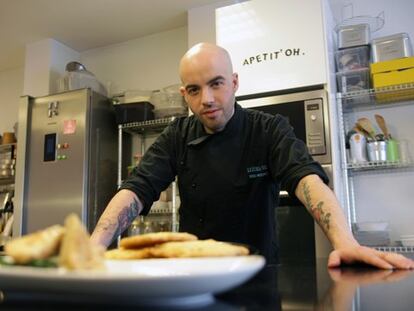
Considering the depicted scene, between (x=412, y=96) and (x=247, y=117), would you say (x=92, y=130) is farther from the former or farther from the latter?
(x=412, y=96)

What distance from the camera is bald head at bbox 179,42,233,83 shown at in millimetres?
1327

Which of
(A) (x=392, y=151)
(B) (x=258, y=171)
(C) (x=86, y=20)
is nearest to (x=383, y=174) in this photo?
(A) (x=392, y=151)

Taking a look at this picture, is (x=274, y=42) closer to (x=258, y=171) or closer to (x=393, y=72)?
(x=393, y=72)

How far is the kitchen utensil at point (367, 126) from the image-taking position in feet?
7.39

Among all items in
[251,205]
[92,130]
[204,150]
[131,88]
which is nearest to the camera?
[251,205]

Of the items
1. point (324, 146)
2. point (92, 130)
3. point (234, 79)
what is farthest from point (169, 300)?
point (92, 130)

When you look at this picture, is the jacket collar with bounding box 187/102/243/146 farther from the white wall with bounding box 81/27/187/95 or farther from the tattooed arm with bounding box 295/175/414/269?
the white wall with bounding box 81/27/187/95

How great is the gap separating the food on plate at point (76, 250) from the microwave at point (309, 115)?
179 cm

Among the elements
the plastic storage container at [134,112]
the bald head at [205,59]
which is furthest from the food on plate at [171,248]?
the plastic storage container at [134,112]

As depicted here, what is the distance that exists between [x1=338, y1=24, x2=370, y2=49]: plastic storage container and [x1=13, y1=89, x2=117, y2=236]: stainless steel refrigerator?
1.67 meters

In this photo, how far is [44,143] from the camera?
2.97m

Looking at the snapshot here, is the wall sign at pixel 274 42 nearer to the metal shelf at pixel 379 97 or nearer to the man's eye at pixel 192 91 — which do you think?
the metal shelf at pixel 379 97

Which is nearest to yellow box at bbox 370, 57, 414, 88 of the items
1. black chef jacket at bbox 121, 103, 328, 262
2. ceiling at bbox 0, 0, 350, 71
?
ceiling at bbox 0, 0, 350, 71

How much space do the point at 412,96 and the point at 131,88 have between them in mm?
2069
